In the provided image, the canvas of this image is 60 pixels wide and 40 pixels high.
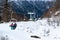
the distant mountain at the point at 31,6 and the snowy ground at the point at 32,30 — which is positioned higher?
the distant mountain at the point at 31,6

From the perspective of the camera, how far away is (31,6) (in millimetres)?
4027

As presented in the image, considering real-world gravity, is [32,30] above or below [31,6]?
below

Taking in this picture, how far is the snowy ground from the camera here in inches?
137

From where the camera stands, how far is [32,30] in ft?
13.2

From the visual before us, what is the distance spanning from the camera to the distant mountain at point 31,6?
13.0ft

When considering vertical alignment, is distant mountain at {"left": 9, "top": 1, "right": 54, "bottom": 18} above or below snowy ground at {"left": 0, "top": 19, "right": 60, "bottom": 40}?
above

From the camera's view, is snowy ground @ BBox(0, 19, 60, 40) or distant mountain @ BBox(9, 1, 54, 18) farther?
distant mountain @ BBox(9, 1, 54, 18)

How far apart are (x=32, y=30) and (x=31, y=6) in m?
0.57

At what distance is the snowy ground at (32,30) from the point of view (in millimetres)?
3471

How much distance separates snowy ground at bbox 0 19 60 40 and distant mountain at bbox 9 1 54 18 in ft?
1.11

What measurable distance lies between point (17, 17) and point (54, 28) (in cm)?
97

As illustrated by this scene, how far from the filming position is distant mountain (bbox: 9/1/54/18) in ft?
13.0

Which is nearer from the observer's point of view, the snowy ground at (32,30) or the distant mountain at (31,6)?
the snowy ground at (32,30)

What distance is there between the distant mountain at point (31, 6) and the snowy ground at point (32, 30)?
340mm
